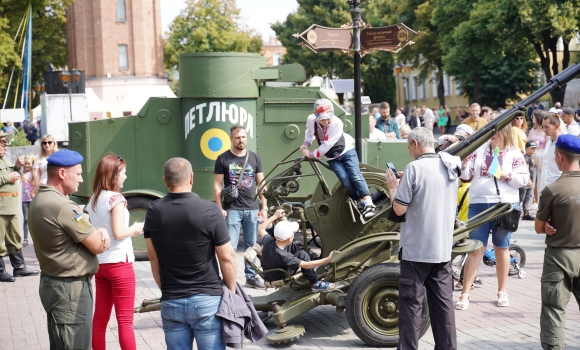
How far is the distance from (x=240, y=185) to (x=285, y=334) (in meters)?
2.64

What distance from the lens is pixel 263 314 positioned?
784 centimetres

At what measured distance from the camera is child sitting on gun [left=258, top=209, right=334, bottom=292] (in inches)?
277

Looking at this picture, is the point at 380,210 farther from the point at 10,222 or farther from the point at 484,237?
the point at 10,222

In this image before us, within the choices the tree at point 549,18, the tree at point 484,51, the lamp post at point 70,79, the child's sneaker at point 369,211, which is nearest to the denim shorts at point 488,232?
the child's sneaker at point 369,211

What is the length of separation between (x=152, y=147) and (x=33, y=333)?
4.50m

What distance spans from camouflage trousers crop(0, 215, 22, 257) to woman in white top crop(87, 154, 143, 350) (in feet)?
14.5

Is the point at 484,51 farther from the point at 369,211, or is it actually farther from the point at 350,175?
the point at 369,211

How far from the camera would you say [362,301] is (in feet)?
21.9

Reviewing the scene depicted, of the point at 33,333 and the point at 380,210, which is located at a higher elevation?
the point at 380,210

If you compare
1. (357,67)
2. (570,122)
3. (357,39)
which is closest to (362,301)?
(357,67)

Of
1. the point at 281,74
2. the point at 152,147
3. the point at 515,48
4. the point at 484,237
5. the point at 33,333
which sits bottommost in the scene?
the point at 33,333

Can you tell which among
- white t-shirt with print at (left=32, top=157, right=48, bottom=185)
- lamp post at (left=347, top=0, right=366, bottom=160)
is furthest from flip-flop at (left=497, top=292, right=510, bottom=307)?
white t-shirt with print at (left=32, top=157, right=48, bottom=185)

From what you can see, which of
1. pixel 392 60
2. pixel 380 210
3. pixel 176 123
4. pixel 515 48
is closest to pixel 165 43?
pixel 392 60

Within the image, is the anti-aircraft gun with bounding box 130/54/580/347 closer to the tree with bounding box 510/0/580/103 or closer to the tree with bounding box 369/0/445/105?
the tree with bounding box 510/0/580/103
